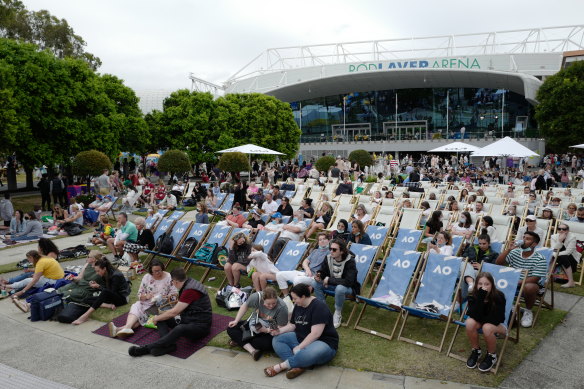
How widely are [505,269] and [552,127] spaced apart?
110 feet

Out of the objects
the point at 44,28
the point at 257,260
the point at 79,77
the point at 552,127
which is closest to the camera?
the point at 257,260

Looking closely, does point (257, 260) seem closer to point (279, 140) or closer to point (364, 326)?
point (364, 326)

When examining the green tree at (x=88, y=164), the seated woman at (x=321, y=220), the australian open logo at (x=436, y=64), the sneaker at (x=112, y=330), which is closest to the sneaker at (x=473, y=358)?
the sneaker at (x=112, y=330)

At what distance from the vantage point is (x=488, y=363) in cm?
407

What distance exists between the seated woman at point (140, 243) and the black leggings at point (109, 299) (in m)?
1.75

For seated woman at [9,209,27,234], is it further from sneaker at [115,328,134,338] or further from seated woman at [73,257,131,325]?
sneaker at [115,328,134,338]

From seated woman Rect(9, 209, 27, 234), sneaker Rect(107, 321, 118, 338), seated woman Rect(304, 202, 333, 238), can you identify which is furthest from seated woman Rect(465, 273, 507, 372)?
seated woman Rect(9, 209, 27, 234)

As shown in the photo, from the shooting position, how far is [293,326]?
14.5ft

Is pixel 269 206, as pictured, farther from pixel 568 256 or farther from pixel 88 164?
pixel 88 164

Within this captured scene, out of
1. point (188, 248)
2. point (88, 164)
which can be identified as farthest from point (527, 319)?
point (88, 164)

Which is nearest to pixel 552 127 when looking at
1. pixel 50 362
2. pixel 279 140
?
pixel 279 140

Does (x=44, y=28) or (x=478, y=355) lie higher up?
(x=44, y=28)

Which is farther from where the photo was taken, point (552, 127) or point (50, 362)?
point (552, 127)

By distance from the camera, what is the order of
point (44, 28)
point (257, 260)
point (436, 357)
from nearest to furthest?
point (436, 357) < point (257, 260) < point (44, 28)
